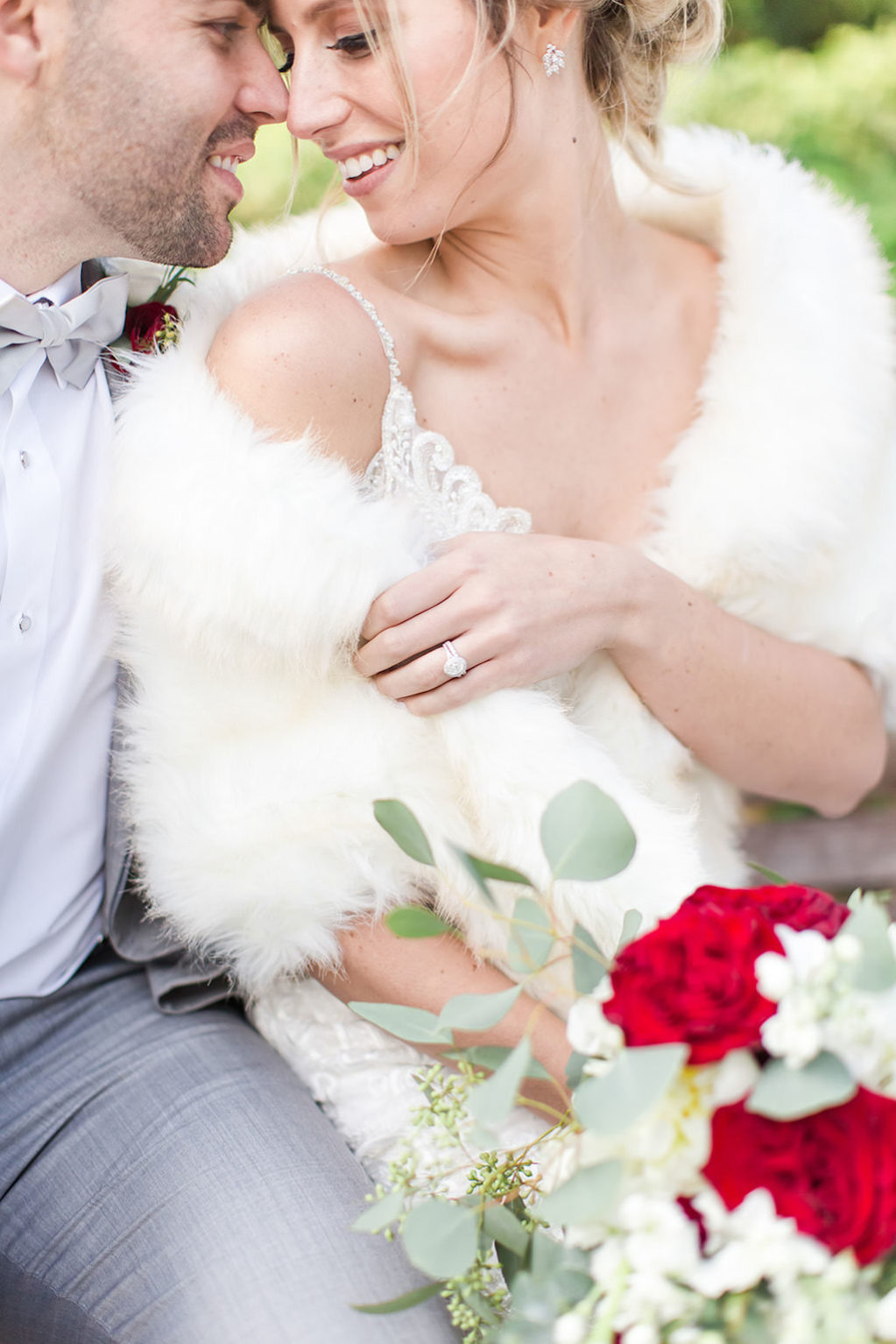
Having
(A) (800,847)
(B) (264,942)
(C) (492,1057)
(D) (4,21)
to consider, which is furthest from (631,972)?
(A) (800,847)

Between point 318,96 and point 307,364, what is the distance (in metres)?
0.35

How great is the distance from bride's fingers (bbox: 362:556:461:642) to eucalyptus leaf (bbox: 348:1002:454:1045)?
1.43 ft

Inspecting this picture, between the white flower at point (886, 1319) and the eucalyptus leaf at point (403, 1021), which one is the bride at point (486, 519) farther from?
the white flower at point (886, 1319)

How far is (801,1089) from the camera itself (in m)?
0.73

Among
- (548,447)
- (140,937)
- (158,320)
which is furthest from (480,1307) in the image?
(158,320)

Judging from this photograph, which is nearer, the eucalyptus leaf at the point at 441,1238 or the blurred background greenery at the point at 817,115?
the eucalyptus leaf at the point at 441,1238

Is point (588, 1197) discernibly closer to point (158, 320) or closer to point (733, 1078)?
point (733, 1078)

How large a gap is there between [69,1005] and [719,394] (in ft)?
3.85

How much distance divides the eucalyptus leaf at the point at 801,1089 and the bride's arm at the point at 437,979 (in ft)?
1.93

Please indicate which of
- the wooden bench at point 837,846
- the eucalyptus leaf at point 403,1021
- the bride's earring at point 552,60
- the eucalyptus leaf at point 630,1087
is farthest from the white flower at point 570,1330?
the wooden bench at point 837,846

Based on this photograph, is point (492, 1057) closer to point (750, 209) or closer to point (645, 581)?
point (645, 581)

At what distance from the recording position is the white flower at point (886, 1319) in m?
0.70

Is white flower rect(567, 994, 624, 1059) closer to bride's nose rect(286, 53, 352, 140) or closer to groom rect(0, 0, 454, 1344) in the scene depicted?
groom rect(0, 0, 454, 1344)

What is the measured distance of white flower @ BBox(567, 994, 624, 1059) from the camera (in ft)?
2.59
